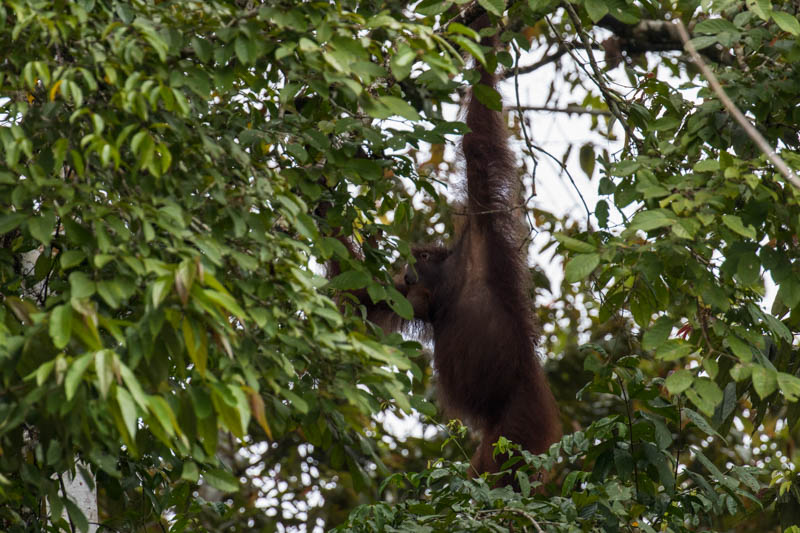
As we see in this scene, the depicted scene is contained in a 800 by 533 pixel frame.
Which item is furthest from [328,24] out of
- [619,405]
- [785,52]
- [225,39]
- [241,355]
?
[619,405]

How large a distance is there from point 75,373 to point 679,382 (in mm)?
1631

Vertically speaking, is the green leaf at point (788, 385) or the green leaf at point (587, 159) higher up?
the green leaf at point (587, 159)

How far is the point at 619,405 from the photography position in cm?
709

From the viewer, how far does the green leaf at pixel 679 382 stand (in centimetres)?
260

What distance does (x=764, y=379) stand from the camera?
8.75 feet

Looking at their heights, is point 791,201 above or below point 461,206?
below

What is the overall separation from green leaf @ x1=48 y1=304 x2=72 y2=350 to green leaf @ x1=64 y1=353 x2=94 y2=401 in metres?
0.06

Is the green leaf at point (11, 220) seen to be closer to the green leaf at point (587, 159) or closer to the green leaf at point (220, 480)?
the green leaf at point (220, 480)

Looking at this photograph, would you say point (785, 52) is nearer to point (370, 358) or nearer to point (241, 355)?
point (370, 358)

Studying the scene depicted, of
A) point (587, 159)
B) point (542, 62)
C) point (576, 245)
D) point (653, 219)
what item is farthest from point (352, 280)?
point (542, 62)

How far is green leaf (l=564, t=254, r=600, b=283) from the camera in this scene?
278cm

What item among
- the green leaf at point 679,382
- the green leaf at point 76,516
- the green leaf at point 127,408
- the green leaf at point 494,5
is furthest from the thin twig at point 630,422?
the green leaf at point 127,408

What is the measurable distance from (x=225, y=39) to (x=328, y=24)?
0.92 feet

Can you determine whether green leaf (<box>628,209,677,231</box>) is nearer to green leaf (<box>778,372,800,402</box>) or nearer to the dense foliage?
the dense foliage
